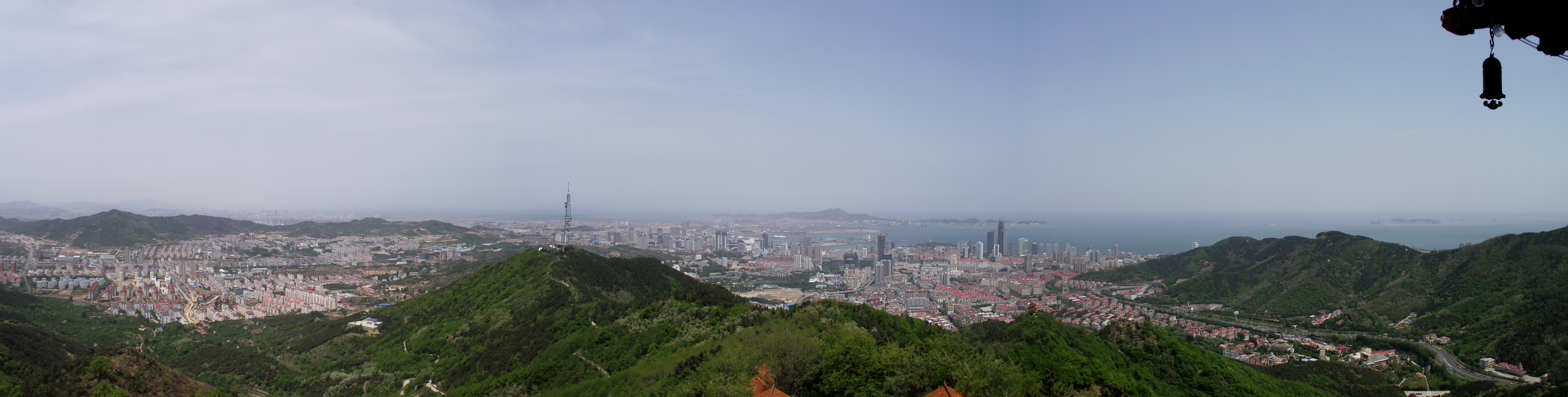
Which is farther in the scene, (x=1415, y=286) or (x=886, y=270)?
(x=886, y=270)

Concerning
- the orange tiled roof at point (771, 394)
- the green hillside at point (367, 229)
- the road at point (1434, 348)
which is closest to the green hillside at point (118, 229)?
the green hillside at point (367, 229)

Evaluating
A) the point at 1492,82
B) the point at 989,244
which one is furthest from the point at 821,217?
the point at 1492,82

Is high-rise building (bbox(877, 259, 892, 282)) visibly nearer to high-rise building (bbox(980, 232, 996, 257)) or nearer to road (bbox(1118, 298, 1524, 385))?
high-rise building (bbox(980, 232, 996, 257))

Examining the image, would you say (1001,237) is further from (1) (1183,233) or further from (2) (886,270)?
(1) (1183,233)

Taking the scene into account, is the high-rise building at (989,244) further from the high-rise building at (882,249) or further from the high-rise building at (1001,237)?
the high-rise building at (882,249)

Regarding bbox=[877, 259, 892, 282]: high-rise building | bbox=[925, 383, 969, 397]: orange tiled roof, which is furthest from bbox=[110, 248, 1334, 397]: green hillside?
bbox=[877, 259, 892, 282]: high-rise building

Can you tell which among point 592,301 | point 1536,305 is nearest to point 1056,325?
point 592,301
